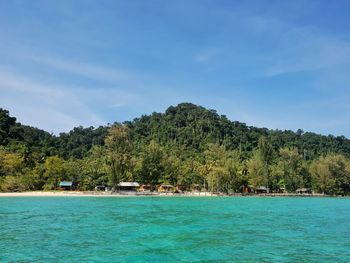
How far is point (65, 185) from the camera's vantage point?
100375mm

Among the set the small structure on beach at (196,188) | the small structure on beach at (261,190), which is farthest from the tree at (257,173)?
the small structure on beach at (196,188)

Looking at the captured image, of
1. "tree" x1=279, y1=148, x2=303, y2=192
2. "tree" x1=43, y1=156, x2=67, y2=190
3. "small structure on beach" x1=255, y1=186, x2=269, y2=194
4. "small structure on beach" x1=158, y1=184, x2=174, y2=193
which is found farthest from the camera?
"small structure on beach" x1=255, y1=186, x2=269, y2=194

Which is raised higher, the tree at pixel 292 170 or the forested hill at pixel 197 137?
the forested hill at pixel 197 137

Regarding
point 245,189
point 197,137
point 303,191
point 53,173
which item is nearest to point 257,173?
point 245,189

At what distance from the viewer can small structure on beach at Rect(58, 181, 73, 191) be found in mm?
99306

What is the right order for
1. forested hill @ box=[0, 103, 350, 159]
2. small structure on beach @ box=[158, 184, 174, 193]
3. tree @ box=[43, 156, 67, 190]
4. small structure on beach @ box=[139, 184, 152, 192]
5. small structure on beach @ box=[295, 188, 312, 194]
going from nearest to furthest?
tree @ box=[43, 156, 67, 190] < small structure on beach @ box=[139, 184, 152, 192] < small structure on beach @ box=[158, 184, 174, 193] < small structure on beach @ box=[295, 188, 312, 194] < forested hill @ box=[0, 103, 350, 159]

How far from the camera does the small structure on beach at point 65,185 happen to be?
99306 mm

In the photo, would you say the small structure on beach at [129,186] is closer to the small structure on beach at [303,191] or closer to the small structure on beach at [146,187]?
the small structure on beach at [146,187]

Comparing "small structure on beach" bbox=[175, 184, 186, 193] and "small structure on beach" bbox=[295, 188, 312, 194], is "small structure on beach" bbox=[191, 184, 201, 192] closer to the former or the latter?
"small structure on beach" bbox=[175, 184, 186, 193]

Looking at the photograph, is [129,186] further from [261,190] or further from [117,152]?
[261,190]

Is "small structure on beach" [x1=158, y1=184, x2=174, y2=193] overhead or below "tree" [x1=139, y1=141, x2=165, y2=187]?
below

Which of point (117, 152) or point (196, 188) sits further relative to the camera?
point (196, 188)

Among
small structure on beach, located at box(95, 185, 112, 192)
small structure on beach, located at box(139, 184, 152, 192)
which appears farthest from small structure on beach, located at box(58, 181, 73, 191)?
small structure on beach, located at box(139, 184, 152, 192)

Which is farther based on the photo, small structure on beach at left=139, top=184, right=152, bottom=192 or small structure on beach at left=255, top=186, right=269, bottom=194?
small structure on beach at left=255, top=186, right=269, bottom=194
